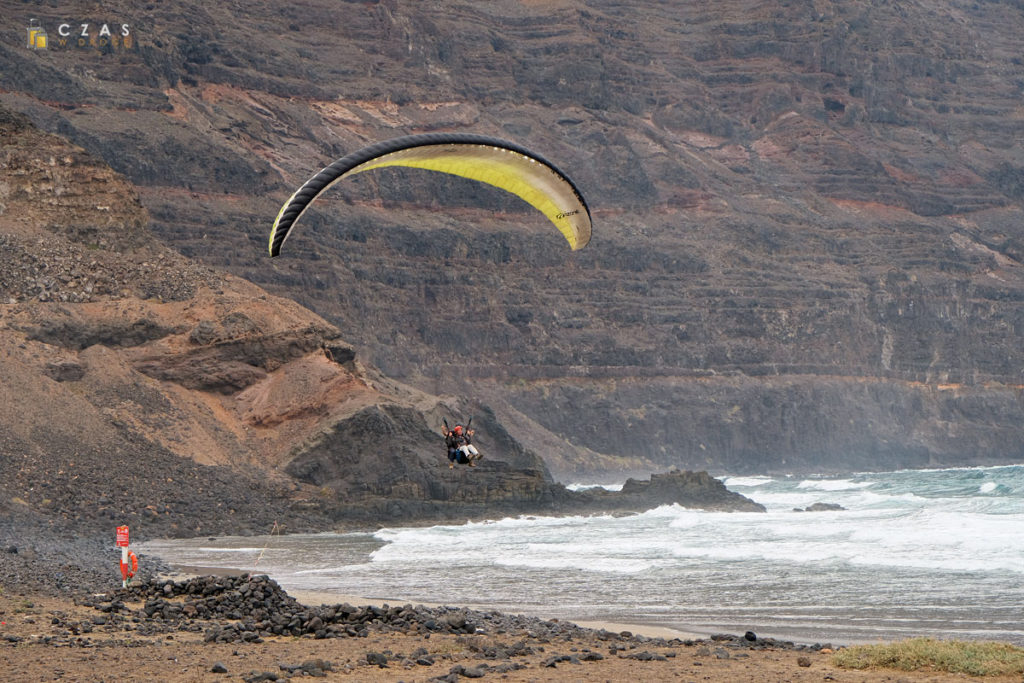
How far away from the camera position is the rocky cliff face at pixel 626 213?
88.1 metres

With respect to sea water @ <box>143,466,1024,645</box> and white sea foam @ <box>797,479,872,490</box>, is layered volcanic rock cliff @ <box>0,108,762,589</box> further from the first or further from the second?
white sea foam @ <box>797,479,872,490</box>

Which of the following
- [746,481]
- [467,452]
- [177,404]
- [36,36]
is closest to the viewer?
[467,452]

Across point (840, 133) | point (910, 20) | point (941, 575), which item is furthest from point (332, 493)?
point (910, 20)

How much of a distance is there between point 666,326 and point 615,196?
12.5m

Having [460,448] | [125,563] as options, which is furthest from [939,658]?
[125,563]

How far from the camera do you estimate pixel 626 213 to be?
350ft

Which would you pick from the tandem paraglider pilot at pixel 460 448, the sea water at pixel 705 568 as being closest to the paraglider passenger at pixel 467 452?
the tandem paraglider pilot at pixel 460 448

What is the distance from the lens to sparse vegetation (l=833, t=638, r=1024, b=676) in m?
13.3

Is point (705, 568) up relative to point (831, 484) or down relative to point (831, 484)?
down

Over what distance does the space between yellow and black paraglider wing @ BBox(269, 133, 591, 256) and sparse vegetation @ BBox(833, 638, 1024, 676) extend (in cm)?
564

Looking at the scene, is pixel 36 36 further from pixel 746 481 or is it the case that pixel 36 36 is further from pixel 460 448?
pixel 460 448

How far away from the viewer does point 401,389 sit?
183 ft

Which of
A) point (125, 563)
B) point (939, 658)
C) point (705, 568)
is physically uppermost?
point (125, 563)

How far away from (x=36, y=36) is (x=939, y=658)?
8764 cm
